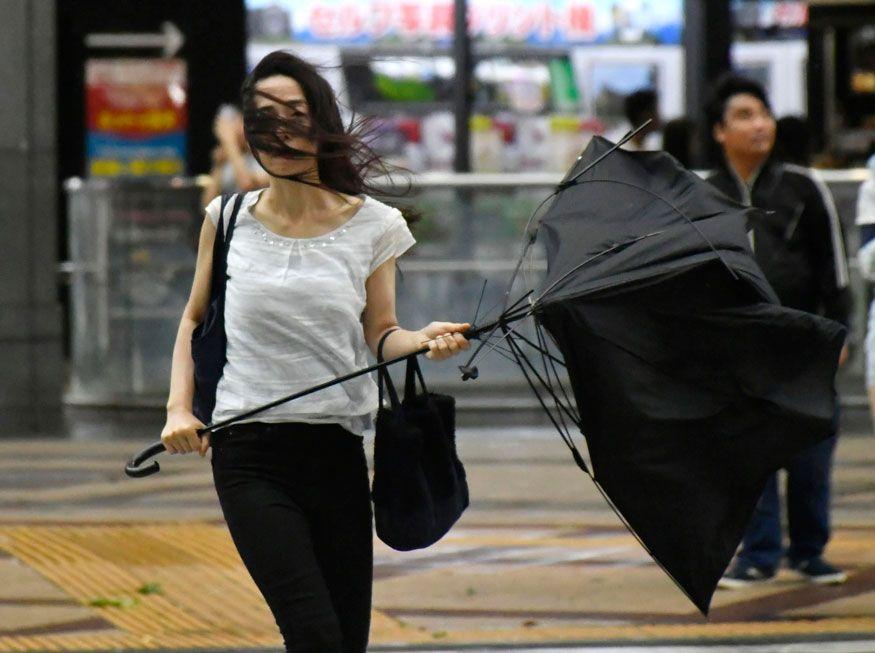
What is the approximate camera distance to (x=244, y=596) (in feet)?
22.2

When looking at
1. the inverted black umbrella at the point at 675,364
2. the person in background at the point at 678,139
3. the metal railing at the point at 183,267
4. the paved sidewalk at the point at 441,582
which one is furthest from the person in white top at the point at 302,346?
the metal railing at the point at 183,267

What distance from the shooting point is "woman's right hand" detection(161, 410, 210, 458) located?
396 cm

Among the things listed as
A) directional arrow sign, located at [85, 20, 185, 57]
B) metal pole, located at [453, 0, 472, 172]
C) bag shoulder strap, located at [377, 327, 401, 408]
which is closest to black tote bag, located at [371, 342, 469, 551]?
bag shoulder strap, located at [377, 327, 401, 408]

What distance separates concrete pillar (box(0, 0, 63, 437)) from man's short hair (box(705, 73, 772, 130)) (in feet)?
22.3

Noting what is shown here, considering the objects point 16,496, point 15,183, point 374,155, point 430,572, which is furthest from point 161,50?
point 374,155

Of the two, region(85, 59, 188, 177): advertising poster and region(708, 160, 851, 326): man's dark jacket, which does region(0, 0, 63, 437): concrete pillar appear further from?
region(708, 160, 851, 326): man's dark jacket

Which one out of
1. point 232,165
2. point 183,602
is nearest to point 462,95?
point 232,165

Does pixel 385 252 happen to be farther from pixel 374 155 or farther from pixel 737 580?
pixel 737 580

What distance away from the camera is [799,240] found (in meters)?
6.78

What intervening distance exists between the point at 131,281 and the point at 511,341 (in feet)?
30.8

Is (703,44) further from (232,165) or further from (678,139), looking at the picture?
(678,139)

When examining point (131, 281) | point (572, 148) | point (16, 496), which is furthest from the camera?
point (572, 148)

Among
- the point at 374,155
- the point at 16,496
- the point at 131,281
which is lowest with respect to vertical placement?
the point at 16,496

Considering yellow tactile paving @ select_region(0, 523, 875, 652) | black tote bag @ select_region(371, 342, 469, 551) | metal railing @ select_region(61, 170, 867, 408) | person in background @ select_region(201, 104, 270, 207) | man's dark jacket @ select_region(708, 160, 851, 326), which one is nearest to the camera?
black tote bag @ select_region(371, 342, 469, 551)
